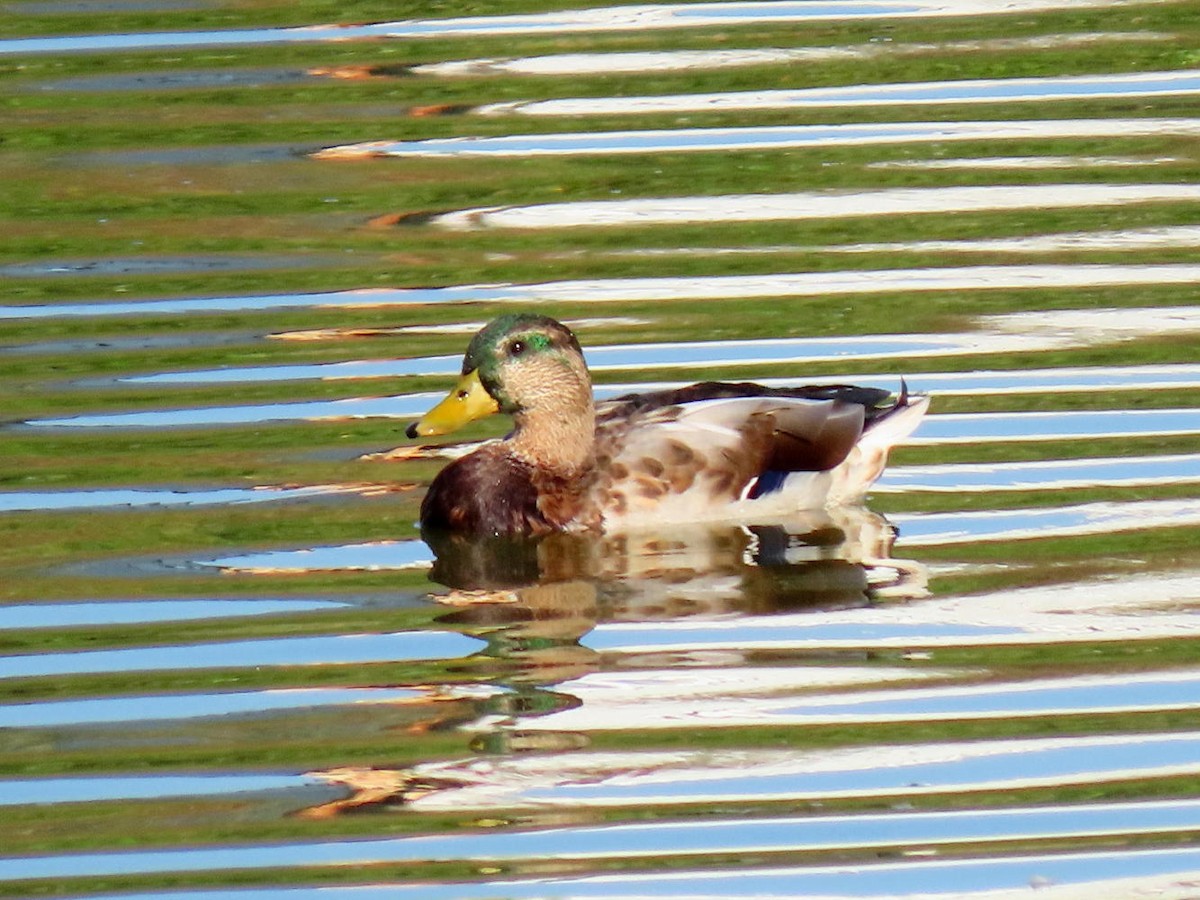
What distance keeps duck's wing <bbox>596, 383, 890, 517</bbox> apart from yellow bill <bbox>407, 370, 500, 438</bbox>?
501 millimetres

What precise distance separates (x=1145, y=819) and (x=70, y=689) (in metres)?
3.02

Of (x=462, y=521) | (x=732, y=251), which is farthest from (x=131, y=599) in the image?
(x=732, y=251)

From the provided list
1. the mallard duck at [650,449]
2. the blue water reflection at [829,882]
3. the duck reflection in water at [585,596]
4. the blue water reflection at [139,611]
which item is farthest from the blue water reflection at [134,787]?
the mallard duck at [650,449]

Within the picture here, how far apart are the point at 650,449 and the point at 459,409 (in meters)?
0.70

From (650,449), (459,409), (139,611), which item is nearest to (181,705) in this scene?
(139,611)

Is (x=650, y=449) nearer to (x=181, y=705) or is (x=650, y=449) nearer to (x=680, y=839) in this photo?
(x=181, y=705)

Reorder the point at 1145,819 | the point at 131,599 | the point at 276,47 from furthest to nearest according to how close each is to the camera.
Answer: the point at 276,47
the point at 131,599
the point at 1145,819

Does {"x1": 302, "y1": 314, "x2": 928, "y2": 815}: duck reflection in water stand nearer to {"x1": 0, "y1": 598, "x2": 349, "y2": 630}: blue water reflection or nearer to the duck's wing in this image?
the duck's wing

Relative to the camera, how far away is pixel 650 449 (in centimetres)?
970

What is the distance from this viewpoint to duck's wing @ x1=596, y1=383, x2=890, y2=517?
9625mm

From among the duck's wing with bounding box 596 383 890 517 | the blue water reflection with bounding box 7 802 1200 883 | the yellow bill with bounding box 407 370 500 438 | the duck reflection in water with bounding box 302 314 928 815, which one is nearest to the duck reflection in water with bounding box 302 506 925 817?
the duck reflection in water with bounding box 302 314 928 815

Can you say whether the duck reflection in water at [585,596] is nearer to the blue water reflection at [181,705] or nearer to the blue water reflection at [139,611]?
the blue water reflection at [181,705]

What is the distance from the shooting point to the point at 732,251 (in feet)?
39.4

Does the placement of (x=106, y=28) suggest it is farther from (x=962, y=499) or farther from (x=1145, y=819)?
(x=1145, y=819)
